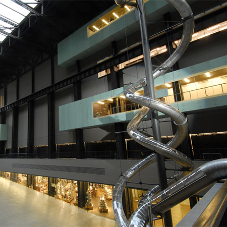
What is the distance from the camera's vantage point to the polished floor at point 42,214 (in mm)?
11128

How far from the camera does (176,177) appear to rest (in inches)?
445

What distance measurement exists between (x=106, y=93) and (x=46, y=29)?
18659mm

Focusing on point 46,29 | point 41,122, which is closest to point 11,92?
point 41,122

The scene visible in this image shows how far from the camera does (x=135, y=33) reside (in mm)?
21828

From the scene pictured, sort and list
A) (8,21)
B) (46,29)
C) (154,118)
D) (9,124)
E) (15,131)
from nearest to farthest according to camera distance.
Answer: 1. (154,118)
2. (8,21)
3. (46,29)
4. (15,131)
5. (9,124)

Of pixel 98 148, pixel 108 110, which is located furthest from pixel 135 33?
pixel 98 148

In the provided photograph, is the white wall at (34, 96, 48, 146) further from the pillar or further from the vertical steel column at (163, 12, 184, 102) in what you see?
the vertical steel column at (163, 12, 184, 102)

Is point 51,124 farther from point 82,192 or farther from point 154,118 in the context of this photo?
point 154,118

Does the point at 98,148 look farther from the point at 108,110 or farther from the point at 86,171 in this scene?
the point at 108,110

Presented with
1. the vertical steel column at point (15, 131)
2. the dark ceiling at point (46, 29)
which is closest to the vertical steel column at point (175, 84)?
the dark ceiling at point (46, 29)

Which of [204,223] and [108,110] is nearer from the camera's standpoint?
[204,223]

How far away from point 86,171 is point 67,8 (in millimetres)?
23231

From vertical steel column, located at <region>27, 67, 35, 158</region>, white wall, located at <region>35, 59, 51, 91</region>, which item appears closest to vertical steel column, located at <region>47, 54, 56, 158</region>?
white wall, located at <region>35, 59, 51, 91</region>

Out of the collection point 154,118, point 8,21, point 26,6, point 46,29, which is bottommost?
point 154,118
